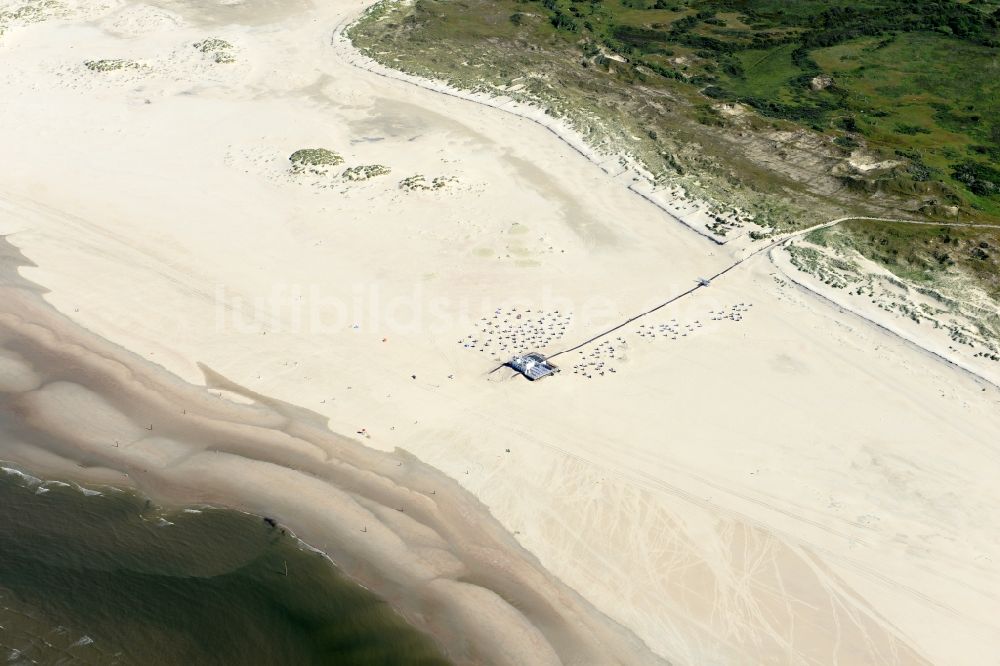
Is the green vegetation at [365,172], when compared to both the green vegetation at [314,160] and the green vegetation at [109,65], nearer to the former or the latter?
the green vegetation at [314,160]

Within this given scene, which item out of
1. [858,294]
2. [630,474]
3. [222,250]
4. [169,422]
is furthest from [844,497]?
[222,250]

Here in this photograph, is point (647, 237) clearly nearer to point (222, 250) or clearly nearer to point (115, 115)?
point (222, 250)

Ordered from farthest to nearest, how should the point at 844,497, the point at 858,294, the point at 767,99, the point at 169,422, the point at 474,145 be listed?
the point at 767,99
the point at 474,145
the point at 858,294
the point at 169,422
the point at 844,497

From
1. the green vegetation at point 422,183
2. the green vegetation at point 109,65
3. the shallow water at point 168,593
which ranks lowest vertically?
the shallow water at point 168,593

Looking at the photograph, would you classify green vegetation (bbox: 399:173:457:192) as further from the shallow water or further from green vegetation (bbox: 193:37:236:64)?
the shallow water

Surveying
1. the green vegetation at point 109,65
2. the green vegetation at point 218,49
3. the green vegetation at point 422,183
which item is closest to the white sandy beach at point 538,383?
the green vegetation at point 422,183

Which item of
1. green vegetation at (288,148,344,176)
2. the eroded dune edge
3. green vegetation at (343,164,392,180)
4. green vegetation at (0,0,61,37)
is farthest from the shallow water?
green vegetation at (0,0,61,37)
